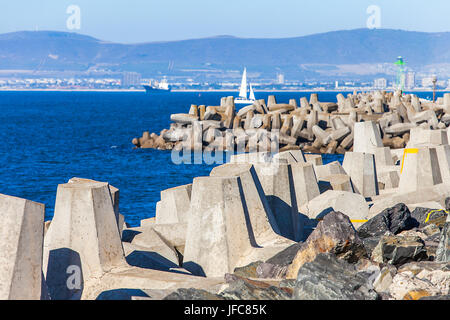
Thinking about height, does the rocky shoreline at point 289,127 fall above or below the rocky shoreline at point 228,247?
below

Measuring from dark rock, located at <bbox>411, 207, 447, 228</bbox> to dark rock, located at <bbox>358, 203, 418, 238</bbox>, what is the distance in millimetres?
258

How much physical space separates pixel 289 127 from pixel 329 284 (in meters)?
24.3

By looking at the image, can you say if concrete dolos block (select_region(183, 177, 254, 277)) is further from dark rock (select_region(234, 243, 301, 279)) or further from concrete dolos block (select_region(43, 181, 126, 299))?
concrete dolos block (select_region(43, 181, 126, 299))

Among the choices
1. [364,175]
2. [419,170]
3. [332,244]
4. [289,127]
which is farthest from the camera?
[289,127]

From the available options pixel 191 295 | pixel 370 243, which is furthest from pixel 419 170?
pixel 191 295

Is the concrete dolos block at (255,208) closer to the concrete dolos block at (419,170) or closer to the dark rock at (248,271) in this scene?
the dark rock at (248,271)

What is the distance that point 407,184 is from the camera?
38.2ft

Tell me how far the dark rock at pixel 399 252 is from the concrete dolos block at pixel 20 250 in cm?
299

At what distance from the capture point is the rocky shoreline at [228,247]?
5.34 metres

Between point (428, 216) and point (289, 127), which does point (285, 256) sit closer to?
point (428, 216)

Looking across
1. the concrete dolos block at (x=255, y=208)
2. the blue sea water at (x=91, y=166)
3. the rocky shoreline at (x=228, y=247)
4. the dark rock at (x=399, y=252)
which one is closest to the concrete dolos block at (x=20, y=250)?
the rocky shoreline at (x=228, y=247)

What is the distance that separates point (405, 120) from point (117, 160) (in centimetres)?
1141

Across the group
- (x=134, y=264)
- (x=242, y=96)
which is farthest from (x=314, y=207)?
(x=242, y=96)

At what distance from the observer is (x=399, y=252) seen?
663cm
